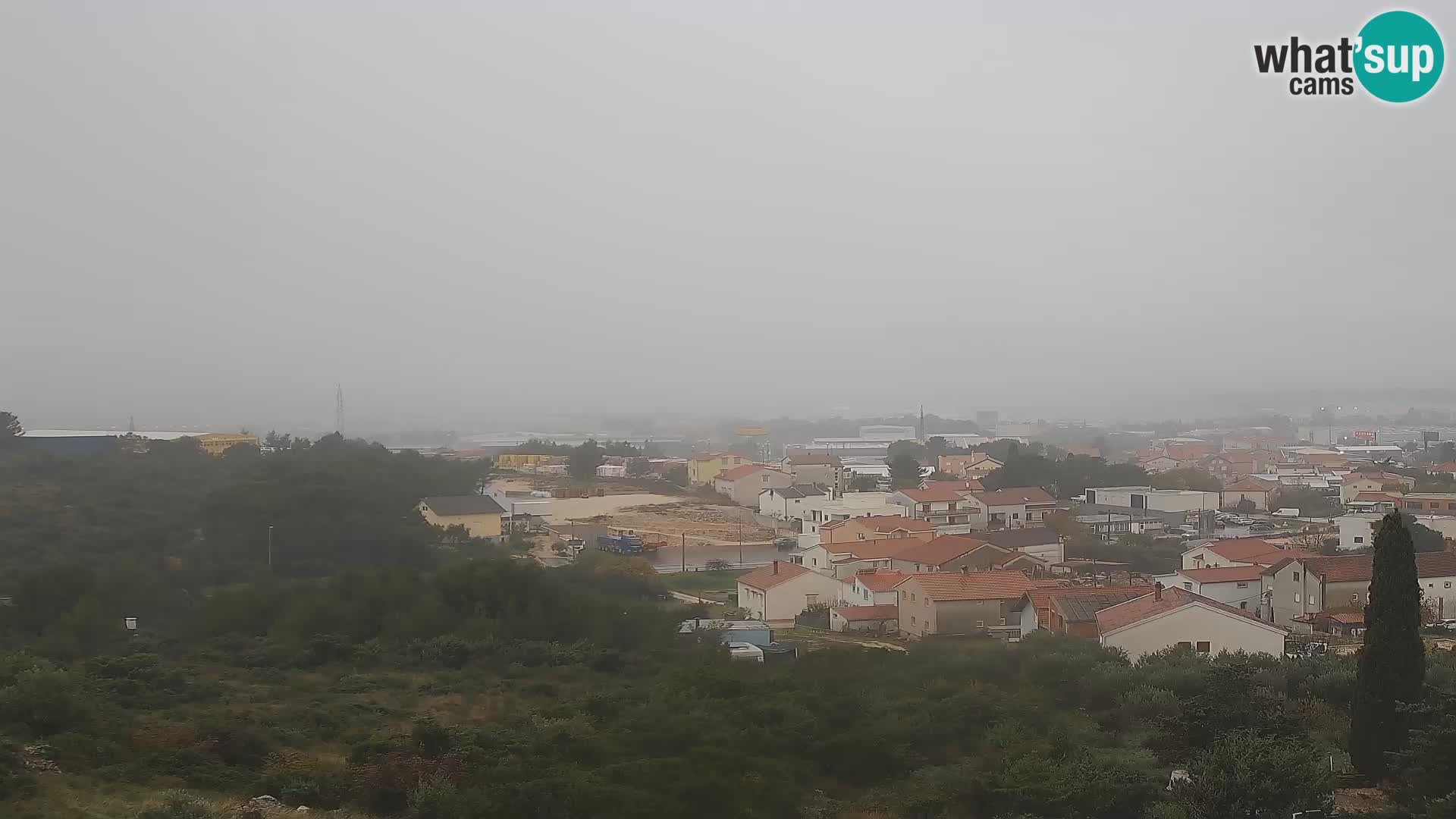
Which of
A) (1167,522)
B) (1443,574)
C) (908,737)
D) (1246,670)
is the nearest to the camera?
(908,737)

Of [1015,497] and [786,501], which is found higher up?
[1015,497]

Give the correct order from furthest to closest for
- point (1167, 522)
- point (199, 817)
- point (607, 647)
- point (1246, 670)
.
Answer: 1. point (1167, 522)
2. point (607, 647)
3. point (1246, 670)
4. point (199, 817)

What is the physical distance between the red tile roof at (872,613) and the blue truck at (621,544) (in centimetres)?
819

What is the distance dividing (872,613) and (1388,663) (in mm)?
9935

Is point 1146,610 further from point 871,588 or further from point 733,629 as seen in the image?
point 733,629

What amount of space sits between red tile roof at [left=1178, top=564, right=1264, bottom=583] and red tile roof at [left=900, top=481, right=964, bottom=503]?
12.3 m

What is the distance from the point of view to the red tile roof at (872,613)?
17719 millimetres

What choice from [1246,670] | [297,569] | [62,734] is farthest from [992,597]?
[297,569]

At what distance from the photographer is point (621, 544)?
25.9m

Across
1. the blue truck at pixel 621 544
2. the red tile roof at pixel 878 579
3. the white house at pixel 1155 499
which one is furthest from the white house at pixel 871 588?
the white house at pixel 1155 499

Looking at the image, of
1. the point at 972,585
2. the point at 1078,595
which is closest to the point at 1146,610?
the point at 1078,595

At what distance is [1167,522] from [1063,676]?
19.6 metres

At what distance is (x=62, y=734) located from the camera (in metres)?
8.59

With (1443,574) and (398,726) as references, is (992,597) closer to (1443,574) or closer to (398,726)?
(1443,574)
